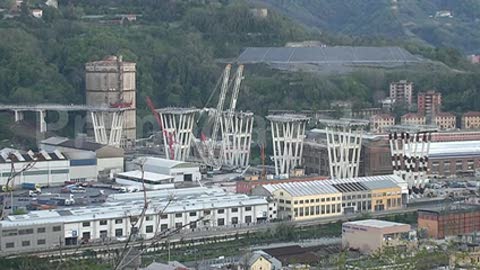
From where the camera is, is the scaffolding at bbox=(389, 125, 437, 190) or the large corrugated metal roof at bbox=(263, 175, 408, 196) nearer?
the large corrugated metal roof at bbox=(263, 175, 408, 196)

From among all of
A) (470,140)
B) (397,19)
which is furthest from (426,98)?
(397,19)

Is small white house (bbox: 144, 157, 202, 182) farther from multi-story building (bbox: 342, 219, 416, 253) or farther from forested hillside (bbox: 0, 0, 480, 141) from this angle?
forested hillside (bbox: 0, 0, 480, 141)

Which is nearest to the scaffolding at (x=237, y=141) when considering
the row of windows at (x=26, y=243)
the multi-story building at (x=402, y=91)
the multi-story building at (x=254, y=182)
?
the multi-story building at (x=254, y=182)

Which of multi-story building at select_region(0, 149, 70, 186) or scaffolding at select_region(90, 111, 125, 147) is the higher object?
scaffolding at select_region(90, 111, 125, 147)

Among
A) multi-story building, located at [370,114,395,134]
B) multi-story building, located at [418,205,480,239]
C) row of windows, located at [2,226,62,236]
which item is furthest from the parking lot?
multi-story building, located at [370,114,395,134]

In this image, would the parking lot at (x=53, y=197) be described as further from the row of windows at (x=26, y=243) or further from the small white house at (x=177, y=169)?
the row of windows at (x=26, y=243)

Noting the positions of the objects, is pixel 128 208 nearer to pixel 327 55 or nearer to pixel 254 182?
pixel 254 182
